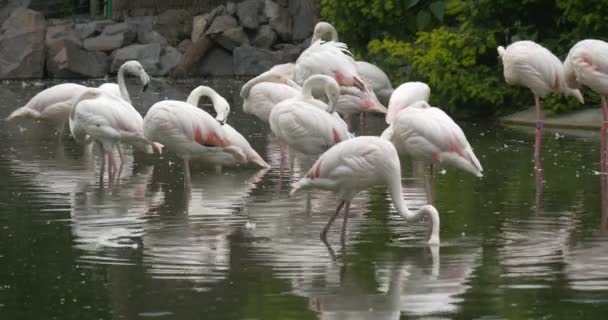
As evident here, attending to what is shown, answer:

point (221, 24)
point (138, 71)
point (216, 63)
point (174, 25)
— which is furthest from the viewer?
point (174, 25)

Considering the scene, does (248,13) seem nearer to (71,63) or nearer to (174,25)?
(174,25)

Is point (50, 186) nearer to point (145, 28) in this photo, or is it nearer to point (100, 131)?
point (100, 131)

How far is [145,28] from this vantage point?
28.2 m

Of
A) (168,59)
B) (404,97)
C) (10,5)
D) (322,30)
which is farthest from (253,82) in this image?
(10,5)

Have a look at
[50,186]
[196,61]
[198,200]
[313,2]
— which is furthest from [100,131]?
[313,2]

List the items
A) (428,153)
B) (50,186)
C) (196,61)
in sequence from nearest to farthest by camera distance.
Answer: (428,153) → (50,186) → (196,61)

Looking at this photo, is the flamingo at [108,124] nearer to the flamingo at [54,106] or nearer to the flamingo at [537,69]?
the flamingo at [54,106]

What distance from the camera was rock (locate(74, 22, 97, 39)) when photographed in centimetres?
2788

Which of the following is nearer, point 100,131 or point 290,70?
point 100,131

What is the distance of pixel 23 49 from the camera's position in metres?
25.4

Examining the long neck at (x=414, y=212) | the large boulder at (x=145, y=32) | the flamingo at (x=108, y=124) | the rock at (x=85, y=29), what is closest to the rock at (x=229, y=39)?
the large boulder at (x=145, y=32)

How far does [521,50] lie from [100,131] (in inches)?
171

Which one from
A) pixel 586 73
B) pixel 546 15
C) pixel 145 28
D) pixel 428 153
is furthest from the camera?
pixel 145 28

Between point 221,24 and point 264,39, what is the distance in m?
0.89
